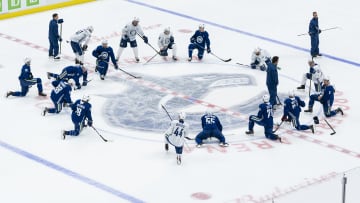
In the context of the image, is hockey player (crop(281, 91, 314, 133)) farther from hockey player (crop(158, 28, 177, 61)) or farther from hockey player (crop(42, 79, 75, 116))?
hockey player (crop(158, 28, 177, 61))

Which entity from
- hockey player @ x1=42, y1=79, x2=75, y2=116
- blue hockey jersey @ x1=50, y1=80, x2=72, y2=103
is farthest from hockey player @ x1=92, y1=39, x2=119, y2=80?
blue hockey jersey @ x1=50, y1=80, x2=72, y2=103

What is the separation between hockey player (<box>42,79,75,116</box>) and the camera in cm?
2003

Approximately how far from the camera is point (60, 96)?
2005 cm

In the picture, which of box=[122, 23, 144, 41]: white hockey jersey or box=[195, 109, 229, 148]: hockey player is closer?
box=[195, 109, 229, 148]: hockey player

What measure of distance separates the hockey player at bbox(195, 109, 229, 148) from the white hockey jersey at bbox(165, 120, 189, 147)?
0.72 meters

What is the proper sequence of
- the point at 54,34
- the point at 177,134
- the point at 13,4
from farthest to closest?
the point at 13,4 < the point at 54,34 < the point at 177,134

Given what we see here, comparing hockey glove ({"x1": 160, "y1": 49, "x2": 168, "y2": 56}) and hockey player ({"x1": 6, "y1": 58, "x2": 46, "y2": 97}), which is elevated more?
hockey glove ({"x1": 160, "y1": 49, "x2": 168, "y2": 56})

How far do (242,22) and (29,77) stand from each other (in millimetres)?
7803

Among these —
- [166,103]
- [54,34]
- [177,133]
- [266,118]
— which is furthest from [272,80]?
[54,34]

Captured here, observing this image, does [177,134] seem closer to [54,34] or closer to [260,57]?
[260,57]

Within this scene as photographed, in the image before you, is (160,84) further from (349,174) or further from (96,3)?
(349,174)

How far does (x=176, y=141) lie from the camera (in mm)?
18141

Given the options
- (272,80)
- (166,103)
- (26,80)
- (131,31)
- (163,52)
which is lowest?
(166,103)

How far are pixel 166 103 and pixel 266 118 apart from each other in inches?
107
